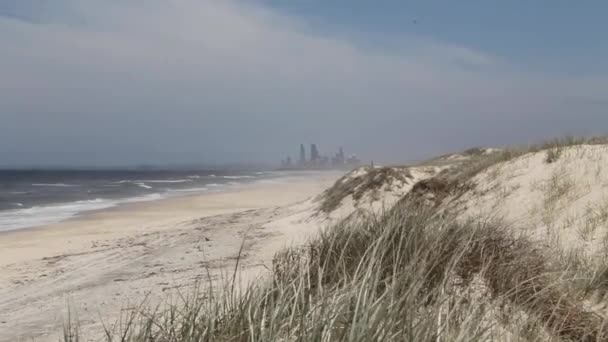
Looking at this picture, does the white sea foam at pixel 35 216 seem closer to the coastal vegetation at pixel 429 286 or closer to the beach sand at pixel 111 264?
→ the beach sand at pixel 111 264

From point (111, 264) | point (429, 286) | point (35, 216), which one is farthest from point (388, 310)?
point (35, 216)

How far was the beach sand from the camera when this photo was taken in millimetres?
6453

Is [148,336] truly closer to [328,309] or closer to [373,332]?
[328,309]

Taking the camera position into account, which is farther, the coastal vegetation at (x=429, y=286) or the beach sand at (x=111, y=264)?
the beach sand at (x=111, y=264)

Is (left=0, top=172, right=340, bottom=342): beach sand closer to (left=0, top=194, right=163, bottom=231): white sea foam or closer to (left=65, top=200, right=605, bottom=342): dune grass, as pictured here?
(left=65, top=200, right=605, bottom=342): dune grass

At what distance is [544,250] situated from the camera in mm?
5555

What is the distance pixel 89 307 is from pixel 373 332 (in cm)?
503

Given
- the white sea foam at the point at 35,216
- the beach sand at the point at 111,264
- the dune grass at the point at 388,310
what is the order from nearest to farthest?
the dune grass at the point at 388,310
the beach sand at the point at 111,264
the white sea foam at the point at 35,216

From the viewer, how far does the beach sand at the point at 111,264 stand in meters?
6.45

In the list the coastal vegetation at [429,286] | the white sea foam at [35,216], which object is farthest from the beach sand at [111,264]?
the white sea foam at [35,216]

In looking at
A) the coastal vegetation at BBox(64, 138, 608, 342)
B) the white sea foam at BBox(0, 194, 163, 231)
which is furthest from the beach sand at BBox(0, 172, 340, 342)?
the white sea foam at BBox(0, 194, 163, 231)

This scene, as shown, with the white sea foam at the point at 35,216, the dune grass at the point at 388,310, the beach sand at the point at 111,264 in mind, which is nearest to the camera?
the dune grass at the point at 388,310

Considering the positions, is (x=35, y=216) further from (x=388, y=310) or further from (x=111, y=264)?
(x=388, y=310)

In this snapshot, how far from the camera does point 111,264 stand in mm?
10305
